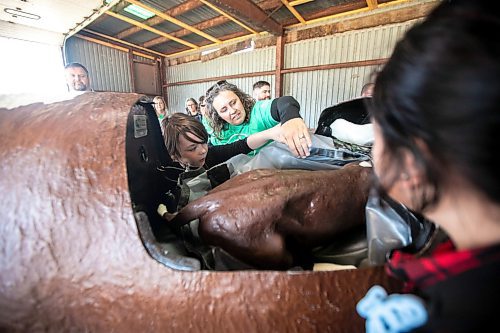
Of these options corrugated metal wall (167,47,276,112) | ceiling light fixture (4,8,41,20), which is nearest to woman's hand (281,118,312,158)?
ceiling light fixture (4,8,41,20)

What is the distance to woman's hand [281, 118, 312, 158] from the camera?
28.2 inches

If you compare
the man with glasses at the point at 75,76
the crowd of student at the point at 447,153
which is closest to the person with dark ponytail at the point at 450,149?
the crowd of student at the point at 447,153

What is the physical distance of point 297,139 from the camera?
0.74 m

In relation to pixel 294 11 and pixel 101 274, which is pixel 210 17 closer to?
pixel 294 11

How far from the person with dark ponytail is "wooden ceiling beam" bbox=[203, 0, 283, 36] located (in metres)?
3.28

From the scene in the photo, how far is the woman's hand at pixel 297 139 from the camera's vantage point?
2.35 ft

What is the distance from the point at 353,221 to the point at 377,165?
212 millimetres

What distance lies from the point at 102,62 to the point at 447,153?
6.37 metres

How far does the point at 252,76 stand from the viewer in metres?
5.30

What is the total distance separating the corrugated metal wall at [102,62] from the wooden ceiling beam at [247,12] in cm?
311

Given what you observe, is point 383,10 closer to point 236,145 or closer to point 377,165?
point 236,145

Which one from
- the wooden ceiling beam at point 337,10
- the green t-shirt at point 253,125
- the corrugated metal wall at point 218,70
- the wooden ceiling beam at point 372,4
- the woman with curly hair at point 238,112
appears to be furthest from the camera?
the corrugated metal wall at point 218,70

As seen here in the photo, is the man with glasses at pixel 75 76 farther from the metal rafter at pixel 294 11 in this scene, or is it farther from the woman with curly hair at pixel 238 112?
the metal rafter at pixel 294 11

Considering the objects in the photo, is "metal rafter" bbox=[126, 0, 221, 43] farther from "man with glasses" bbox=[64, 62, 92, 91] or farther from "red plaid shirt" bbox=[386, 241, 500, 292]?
"red plaid shirt" bbox=[386, 241, 500, 292]
